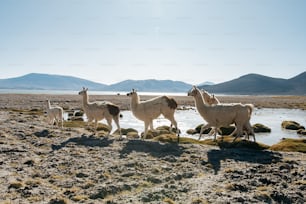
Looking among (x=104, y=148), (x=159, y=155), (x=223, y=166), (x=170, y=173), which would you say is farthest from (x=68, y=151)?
(x=223, y=166)

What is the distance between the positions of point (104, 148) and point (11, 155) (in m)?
3.95

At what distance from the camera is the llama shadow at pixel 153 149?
1372 cm

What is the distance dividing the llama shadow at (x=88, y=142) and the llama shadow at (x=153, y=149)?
3.89ft

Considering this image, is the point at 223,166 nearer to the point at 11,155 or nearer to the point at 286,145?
the point at 286,145

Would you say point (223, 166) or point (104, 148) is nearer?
point (223, 166)

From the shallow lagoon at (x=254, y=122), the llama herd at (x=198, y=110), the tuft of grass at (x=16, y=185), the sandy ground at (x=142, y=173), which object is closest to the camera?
the sandy ground at (x=142, y=173)

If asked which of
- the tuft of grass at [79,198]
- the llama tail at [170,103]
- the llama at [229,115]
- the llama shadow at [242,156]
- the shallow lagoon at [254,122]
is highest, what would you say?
the llama tail at [170,103]

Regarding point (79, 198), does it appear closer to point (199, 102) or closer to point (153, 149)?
point (153, 149)

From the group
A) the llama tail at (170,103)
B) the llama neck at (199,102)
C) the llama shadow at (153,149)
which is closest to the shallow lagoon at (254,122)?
the llama neck at (199,102)

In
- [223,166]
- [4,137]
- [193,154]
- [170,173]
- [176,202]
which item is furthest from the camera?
[4,137]

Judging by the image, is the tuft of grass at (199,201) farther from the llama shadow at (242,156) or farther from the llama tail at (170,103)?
the llama tail at (170,103)

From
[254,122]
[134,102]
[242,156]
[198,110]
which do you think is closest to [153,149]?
[242,156]

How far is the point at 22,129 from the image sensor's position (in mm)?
18531

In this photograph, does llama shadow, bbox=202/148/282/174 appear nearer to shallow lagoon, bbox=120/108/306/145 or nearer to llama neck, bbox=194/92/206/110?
llama neck, bbox=194/92/206/110
